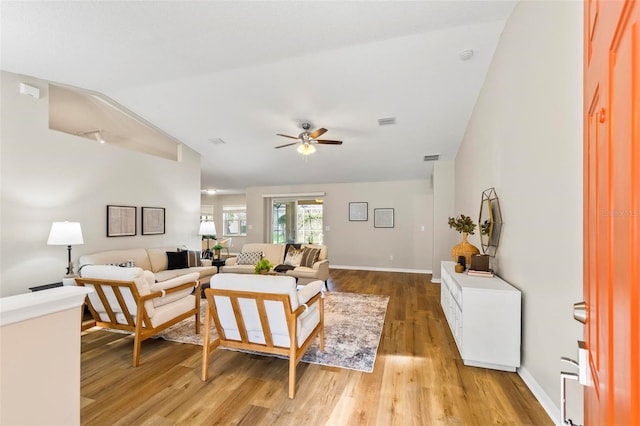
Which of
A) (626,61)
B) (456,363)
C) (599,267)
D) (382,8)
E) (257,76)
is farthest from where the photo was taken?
(257,76)

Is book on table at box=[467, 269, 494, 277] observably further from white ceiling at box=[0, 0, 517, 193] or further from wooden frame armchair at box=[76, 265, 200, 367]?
wooden frame armchair at box=[76, 265, 200, 367]

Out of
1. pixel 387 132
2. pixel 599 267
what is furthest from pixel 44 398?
pixel 387 132

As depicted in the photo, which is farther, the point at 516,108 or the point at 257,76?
the point at 257,76

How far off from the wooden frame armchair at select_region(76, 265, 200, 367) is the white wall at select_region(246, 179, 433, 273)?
16.9ft

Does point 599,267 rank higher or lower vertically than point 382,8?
lower

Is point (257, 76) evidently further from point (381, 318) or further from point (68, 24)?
point (381, 318)

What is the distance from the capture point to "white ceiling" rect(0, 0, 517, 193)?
2340 mm

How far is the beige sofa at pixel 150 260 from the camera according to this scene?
12.6ft

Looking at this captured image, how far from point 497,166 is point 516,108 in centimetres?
67

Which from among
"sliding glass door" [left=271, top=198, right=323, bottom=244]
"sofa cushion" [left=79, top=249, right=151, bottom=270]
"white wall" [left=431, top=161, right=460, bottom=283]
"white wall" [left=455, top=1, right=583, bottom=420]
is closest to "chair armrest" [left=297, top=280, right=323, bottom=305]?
"white wall" [left=455, top=1, right=583, bottom=420]

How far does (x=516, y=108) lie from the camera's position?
2.31 m

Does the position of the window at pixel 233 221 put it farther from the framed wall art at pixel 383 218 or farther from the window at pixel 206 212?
the framed wall art at pixel 383 218

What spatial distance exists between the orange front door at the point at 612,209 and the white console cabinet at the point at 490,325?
1.75 metres

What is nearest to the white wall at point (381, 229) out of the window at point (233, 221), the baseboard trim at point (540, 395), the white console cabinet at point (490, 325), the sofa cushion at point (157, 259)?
the window at point (233, 221)
